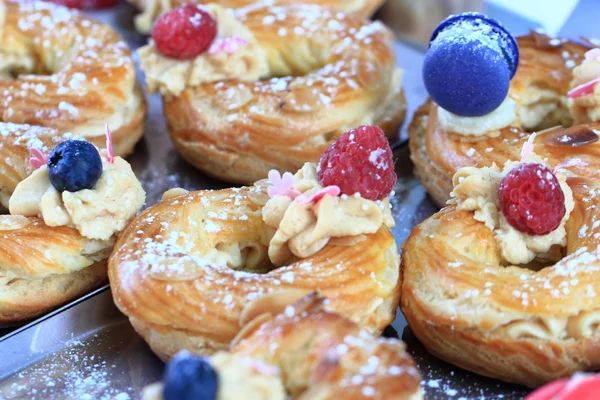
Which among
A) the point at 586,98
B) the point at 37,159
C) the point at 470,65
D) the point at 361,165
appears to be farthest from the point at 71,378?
the point at 586,98

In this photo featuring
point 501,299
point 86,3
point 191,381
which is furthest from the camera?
point 86,3

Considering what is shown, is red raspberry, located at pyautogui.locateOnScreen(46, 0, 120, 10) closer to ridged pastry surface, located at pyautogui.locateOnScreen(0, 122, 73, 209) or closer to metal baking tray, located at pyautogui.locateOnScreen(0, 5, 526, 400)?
ridged pastry surface, located at pyautogui.locateOnScreen(0, 122, 73, 209)

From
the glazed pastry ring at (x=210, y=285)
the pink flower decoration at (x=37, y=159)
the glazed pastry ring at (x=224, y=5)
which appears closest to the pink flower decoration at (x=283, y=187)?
the glazed pastry ring at (x=210, y=285)

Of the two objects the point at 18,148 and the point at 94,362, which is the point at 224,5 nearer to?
the point at 18,148

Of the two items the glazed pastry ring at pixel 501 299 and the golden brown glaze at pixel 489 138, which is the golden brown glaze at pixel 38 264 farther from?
the golden brown glaze at pixel 489 138

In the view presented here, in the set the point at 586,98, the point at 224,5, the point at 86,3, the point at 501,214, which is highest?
the point at 586,98

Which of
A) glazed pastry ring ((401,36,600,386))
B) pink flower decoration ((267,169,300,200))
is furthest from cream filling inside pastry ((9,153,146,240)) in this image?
glazed pastry ring ((401,36,600,386))
